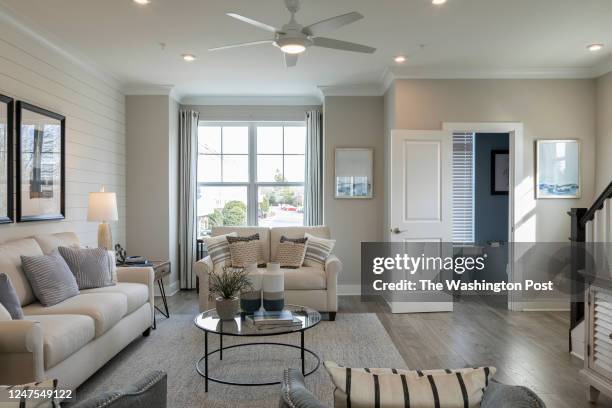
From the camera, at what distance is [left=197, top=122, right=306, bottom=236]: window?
6793mm

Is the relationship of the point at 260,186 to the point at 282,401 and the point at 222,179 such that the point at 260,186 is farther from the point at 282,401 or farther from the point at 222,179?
the point at 282,401

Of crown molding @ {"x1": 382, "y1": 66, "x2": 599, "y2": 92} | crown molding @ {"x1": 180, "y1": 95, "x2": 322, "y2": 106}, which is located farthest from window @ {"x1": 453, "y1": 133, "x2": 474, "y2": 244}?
crown molding @ {"x1": 180, "y1": 95, "x2": 322, "y2": 106}

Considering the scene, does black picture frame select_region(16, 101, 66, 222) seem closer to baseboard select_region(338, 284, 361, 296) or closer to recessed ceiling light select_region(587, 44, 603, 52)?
baseboard select_region(338, 284, 361, 296)

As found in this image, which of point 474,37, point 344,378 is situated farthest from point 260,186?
point 344,378

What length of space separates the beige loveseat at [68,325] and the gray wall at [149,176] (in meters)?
1.83

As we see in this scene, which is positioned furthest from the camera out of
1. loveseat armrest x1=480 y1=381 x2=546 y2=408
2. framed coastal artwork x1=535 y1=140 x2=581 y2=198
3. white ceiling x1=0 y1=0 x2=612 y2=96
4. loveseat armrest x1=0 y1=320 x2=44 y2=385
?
framed coastal artwork x1=535 y1=140 x2=581 y2=198

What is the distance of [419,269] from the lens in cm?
534

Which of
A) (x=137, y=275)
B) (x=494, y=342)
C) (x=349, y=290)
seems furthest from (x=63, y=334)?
(x=349, y=290)

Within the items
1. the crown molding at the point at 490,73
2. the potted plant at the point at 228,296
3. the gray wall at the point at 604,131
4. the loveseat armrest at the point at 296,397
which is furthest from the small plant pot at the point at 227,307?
the gray wall at the point at 604,131

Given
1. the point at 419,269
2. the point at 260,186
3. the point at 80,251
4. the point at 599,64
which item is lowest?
the point at 419,269

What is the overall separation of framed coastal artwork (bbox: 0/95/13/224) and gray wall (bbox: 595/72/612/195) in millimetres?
5758

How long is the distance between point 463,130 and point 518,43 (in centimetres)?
114

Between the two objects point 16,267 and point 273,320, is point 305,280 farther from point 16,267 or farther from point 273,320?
point 16,267

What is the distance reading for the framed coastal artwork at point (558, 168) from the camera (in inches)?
211
